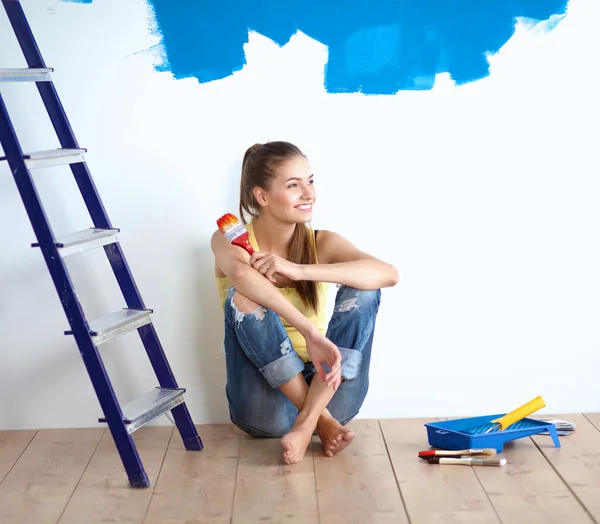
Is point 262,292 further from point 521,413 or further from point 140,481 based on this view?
point 521,413

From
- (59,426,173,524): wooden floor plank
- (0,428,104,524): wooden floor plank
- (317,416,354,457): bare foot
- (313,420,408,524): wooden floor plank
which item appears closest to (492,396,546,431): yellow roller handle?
(313,420,408,524): wooden floor plank

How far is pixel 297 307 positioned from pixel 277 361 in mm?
250

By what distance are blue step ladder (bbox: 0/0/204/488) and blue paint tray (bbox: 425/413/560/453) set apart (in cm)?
74

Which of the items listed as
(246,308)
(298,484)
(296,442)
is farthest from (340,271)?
(298,484)

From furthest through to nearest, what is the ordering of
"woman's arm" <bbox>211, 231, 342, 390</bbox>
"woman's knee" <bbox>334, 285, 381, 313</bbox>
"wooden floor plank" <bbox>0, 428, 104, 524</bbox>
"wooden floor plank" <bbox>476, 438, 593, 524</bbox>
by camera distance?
"woman's knee" <bbox>334, 285, 381, 313</bbox>, "woman's arm" <bbox>211, 231, 342, 390</bbox>, "wooden floor plank" <bbox>0, 428, 104, 524</bbox>, "wooden floor plank" <bbox>476, 438, 593, 524</bbox>

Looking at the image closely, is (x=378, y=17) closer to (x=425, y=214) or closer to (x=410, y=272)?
(x=425, y=214)

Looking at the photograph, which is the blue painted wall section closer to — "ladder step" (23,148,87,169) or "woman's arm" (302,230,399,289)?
"ladder step" (23,148,87,169)

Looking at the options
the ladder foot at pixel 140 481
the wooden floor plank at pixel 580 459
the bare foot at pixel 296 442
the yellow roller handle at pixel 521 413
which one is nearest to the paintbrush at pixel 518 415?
the yellow roller handle at pixel 521 413

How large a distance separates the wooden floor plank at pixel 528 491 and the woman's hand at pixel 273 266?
0.75 meters

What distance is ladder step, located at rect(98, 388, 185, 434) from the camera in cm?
231

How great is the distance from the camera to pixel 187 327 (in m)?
2.84

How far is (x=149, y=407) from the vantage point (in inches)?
94.5

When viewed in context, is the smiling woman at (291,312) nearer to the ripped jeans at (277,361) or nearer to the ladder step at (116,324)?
the ripped jeans at (277,361)

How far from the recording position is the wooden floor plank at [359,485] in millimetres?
2047
